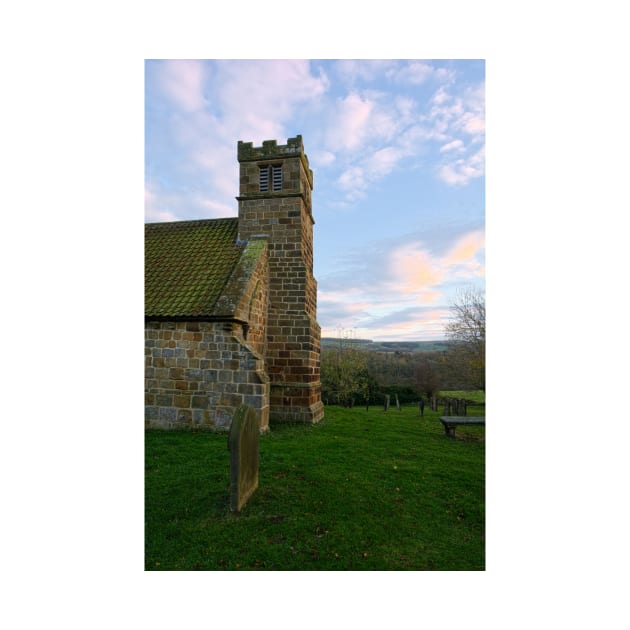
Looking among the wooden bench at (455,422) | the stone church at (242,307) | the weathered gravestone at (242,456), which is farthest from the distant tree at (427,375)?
the weathered gravestone at (242,456)

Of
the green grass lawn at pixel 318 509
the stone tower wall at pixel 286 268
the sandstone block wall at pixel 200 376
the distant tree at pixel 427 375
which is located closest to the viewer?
the green grass lawn at pixel 318 509

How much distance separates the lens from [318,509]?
4.48 meters

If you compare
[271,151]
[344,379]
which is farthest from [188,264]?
[344,379]

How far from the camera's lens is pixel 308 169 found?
1209 cm

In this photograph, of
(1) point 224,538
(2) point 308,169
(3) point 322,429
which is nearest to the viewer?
(1) point 224,538

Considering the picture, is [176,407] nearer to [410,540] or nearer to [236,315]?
[236,315]

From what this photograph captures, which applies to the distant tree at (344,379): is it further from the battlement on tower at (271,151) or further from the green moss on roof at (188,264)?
the battlement on tower at (271,151)

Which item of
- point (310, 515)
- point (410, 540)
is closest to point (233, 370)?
point (310, 515)

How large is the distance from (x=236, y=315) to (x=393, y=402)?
802 inches

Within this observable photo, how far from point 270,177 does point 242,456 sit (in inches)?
374

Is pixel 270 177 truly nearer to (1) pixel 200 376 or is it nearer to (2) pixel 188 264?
(2) pixel 188 264

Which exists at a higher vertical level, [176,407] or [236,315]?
[236,315]

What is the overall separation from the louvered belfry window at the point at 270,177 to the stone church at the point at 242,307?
3 cm

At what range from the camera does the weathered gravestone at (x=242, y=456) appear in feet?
14.2
